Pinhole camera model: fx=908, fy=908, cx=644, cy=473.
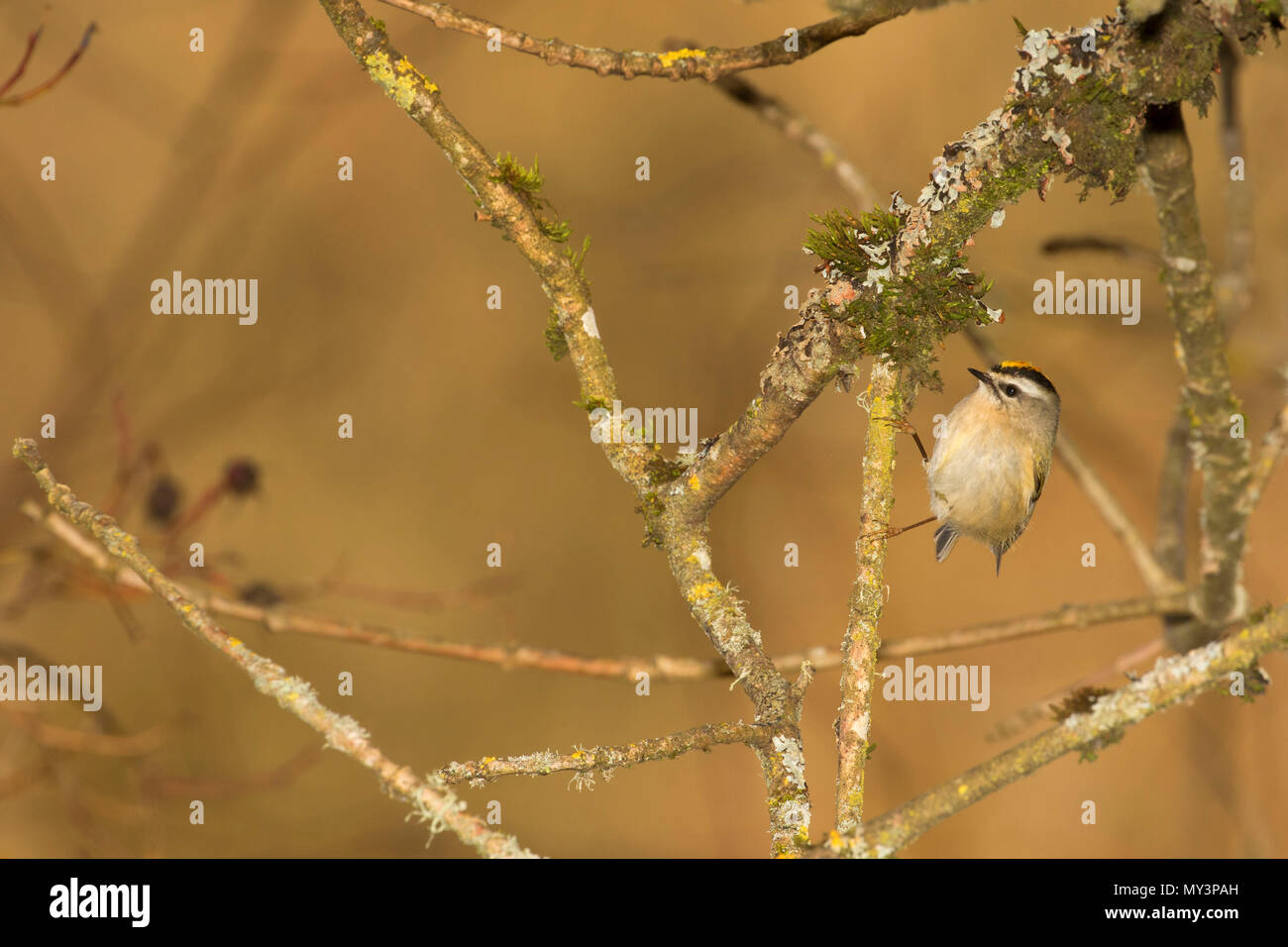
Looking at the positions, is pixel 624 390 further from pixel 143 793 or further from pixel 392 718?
pixel 143 793

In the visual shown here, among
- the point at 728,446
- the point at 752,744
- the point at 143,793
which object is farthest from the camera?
the point at 143,793

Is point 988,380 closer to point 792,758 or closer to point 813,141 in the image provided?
point 813,141

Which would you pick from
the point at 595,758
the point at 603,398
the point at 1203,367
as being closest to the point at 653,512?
A: the point at 603,398

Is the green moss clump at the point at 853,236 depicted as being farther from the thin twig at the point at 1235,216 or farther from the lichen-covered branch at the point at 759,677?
the thin twig at the point at 1235,216

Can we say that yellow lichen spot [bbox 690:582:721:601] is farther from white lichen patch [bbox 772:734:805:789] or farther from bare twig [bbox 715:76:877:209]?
bare twig [bbox 715:76:877:209]

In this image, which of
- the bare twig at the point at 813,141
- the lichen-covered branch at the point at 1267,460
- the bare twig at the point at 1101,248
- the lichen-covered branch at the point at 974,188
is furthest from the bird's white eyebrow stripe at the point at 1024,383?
the lichen-covered branch at the point at 974,188

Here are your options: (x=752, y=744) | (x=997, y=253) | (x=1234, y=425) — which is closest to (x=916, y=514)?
(x=997, y=253)
